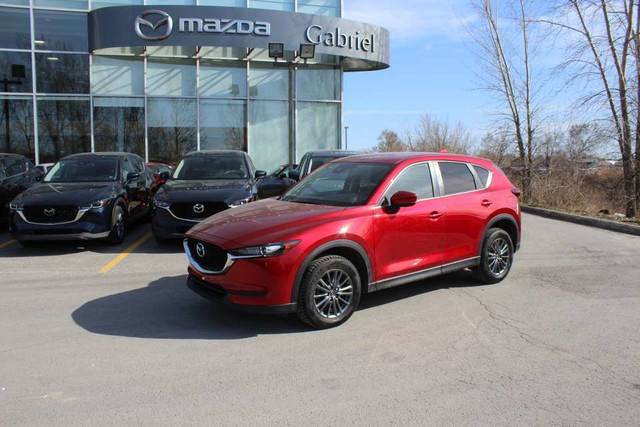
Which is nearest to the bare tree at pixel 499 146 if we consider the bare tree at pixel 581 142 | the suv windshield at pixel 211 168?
the bare tree at pixel 581 142

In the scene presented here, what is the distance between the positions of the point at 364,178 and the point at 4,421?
153 inches

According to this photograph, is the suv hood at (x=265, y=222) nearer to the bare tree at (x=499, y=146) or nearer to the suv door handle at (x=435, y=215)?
the suv door handle at (x=435, y=215)

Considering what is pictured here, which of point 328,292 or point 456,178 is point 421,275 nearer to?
point 328,292

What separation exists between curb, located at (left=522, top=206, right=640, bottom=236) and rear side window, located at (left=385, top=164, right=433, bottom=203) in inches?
278

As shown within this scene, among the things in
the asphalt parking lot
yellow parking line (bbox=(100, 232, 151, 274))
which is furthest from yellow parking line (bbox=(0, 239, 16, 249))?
the asphalt parking lot

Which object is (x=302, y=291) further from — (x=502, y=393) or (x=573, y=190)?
(x=573, y=190)

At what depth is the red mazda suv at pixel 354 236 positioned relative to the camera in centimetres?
462

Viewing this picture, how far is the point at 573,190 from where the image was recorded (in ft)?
49.8

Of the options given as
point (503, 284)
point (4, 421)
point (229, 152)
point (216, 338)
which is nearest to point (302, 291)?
point (216, 338)

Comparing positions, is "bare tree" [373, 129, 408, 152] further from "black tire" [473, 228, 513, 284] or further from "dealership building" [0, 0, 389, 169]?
"black tire" [473, 228, 513, 284]

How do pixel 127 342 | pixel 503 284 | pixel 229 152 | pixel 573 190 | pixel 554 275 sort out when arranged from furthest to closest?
pixel 573 190 → pixel 229 152 → pixel 554 275 → pixel 503 284 → pixel 127 342

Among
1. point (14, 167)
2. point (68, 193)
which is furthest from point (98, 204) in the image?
point (14, 167)

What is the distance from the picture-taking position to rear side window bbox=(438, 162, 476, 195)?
6.13 metres

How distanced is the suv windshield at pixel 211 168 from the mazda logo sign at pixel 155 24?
28.5ft
